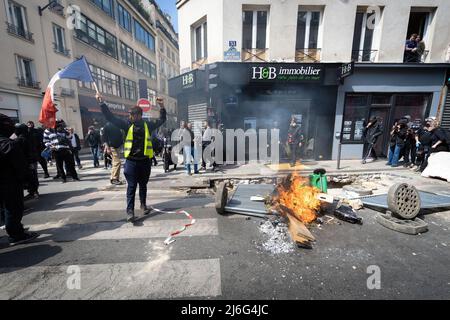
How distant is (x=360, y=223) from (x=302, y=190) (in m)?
1.20

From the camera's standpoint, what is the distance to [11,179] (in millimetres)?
3258

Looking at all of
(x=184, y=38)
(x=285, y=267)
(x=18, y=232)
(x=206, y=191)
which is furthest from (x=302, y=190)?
(x=184, y=38)

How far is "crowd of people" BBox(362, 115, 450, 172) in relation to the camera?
7.15 meters

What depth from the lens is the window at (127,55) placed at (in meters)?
23.5

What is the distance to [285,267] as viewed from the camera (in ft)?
9.04

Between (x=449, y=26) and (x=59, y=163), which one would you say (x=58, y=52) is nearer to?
(x=59, y=163)

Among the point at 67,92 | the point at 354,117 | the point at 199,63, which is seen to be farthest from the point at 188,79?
the point at 67,92

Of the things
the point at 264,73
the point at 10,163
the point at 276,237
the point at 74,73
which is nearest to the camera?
the point at 10,163

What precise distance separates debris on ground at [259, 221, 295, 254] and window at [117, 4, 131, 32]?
27637mm

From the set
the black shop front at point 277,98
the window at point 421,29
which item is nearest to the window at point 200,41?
the black shop front at point 277,98

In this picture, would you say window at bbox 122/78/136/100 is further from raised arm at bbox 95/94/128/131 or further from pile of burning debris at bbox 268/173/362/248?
pile of burning debris at bbox 268/173/362/248

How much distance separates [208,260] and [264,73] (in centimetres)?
822

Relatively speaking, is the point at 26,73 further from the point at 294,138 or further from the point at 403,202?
the point at 403,202

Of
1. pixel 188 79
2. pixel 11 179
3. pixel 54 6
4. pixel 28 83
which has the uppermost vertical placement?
pixel 54 6
